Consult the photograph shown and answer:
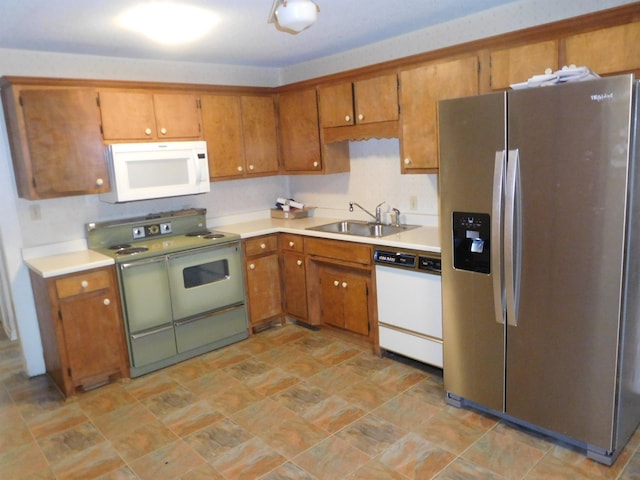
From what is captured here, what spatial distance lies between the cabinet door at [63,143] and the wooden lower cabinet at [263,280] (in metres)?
1.27

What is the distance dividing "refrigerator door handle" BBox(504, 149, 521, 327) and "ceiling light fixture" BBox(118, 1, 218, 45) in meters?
1.89

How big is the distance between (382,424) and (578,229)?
1474mm

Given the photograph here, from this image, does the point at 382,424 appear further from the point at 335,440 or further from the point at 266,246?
the point at 266,246

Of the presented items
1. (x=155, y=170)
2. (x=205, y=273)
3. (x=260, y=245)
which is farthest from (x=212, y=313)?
(x=155, y=170)

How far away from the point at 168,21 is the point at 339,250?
193 cm

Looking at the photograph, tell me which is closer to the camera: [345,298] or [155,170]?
[155,170]

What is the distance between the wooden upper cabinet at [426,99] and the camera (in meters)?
3.06

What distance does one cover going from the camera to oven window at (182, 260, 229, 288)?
3713 mm

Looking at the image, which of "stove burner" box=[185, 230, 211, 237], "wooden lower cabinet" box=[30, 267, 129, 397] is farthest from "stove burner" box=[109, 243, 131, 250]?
"stove burner" box=[185, 230, 211, 237]

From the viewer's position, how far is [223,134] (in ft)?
13.8

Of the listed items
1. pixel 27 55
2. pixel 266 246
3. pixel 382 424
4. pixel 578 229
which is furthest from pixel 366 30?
pixel 382 424

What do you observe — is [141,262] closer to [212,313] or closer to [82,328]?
[82,328]

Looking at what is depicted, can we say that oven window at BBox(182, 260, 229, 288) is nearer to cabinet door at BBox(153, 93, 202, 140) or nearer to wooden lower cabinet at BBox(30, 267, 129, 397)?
wooden lower cabinet at BBox(30, 267, 129, 397)

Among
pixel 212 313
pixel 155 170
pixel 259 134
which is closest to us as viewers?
pixel 155 170
